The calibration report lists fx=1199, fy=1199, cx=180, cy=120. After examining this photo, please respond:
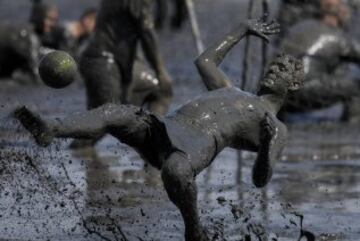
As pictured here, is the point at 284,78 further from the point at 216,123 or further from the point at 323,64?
the point at 323,64

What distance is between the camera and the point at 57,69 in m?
6.59

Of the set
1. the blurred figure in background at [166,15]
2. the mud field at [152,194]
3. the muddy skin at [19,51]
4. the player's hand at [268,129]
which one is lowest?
the blurred figure in background at [166,15]

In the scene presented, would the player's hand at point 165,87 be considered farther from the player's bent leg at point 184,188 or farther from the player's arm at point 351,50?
the player's bent leg at point 184,188

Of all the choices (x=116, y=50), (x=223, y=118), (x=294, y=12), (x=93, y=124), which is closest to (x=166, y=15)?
(x=294, y=12)

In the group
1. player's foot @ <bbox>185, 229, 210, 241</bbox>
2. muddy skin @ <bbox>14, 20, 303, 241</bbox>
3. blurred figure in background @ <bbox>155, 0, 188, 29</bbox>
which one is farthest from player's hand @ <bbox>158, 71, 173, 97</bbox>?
blurred figure in background @ <bbox>155, 0, 188, 29</bbox>

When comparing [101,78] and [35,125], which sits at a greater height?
[35,125]

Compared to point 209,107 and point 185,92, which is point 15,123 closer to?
point 209,107

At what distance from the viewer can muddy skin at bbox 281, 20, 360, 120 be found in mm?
13805

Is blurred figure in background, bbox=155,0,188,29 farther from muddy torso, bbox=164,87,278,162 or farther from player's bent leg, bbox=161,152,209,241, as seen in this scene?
player's bent leg, bbox=161,152,209,241

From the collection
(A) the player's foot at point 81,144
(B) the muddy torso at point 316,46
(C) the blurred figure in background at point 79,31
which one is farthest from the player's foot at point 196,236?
(C) the blurred figure in background at point 79,31

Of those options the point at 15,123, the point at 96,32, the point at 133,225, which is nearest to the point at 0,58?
the point at 96,32

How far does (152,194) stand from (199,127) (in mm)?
2073

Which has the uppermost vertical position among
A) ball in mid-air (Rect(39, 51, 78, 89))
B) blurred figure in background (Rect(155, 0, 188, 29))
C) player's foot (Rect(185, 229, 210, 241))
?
ball in mid-air (Rect(39, 51, 78, 89))

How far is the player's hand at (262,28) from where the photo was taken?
7723mm
